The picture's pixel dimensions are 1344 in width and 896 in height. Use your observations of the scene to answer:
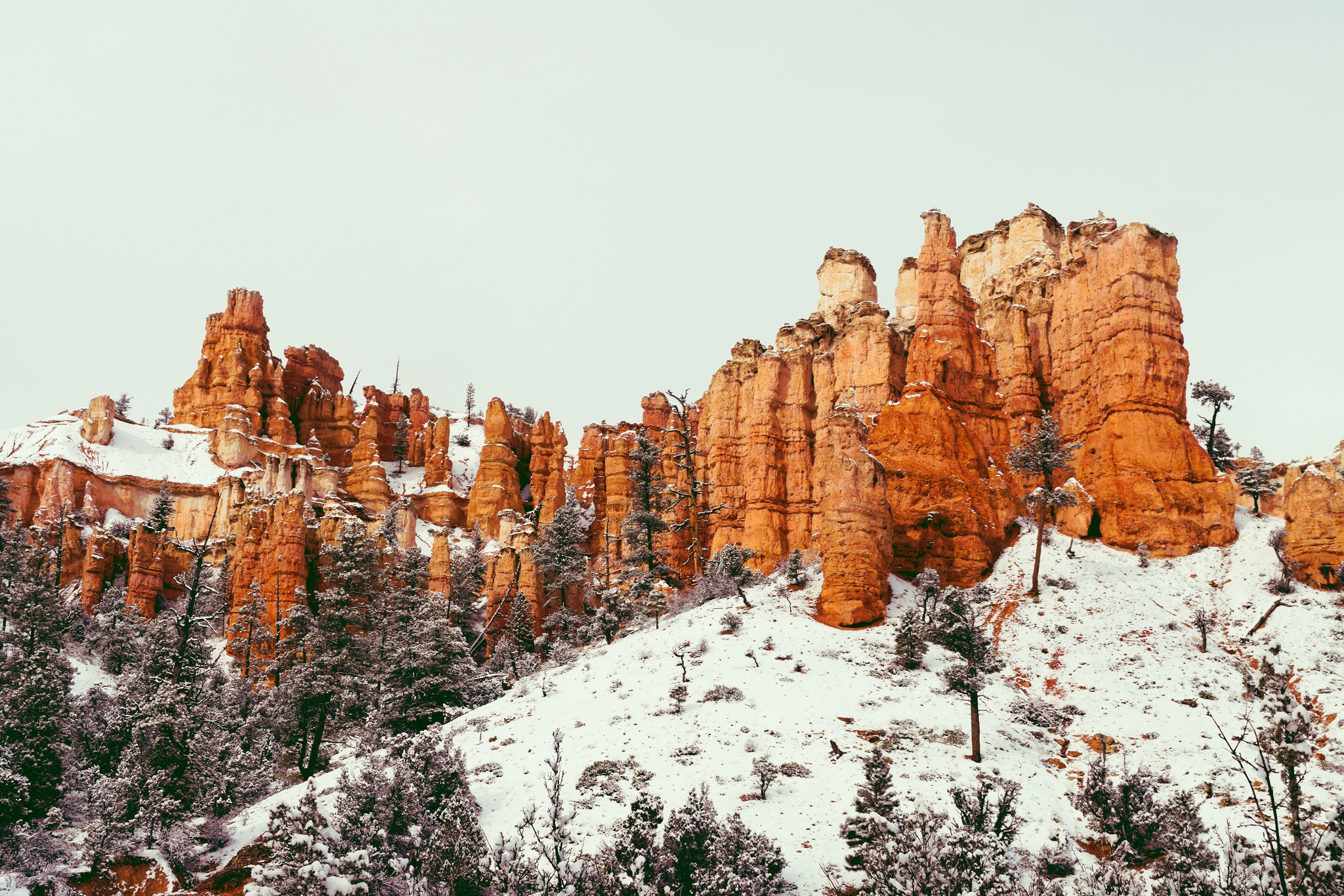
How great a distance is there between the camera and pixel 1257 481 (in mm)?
51344

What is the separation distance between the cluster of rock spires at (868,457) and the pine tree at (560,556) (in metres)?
1.27

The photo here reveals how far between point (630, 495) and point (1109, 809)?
5098 centimetres

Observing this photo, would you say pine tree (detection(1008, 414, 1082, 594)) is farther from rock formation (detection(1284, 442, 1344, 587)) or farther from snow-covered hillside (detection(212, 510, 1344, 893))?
rock formation (detection(1284, 442, 1344, 587))

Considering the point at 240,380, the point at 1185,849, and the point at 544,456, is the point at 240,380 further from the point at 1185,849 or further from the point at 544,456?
the point at 1185,849

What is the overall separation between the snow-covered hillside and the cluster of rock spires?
3.05 m

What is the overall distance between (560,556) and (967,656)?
3572 centimetres

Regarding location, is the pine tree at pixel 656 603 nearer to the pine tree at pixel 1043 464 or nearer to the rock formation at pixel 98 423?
the pine tree at pixel 1043 464

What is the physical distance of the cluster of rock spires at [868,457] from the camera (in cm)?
4731

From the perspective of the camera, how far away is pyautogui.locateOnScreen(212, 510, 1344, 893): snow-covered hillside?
29.0m

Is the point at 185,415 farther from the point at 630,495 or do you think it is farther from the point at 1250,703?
the point at 1250,703

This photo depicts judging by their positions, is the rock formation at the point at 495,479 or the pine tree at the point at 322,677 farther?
the rock formation at the point at 495,479

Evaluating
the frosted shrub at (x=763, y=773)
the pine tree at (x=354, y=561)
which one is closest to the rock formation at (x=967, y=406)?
the frosted shrub at (x=763, y=773)

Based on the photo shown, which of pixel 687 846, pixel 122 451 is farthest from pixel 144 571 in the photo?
pixel 687 846

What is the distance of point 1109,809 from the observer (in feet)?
90.7
